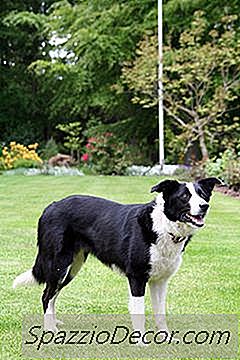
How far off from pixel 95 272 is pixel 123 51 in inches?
663

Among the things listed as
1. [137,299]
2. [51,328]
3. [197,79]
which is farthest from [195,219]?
[197,79]

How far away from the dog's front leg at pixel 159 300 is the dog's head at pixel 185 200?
1.82 ft

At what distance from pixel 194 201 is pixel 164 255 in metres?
0.41

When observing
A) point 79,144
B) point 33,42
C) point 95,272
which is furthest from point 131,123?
point 95,272

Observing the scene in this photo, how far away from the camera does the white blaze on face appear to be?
3.74 m

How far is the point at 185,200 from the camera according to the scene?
3.80 m

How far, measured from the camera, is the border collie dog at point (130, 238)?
3.86 meters

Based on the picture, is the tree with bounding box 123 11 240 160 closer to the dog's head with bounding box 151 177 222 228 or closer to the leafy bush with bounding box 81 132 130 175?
the leafy bush with bounding box 81 132 130 175

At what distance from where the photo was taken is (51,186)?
15.2 m

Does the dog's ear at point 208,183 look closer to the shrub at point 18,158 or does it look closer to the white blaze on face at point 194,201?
the white blaze on face at point 194,201

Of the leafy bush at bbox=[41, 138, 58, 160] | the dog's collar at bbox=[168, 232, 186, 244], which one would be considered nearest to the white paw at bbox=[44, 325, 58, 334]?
the dog's collar at bbox=[168, 232, 186, 244]

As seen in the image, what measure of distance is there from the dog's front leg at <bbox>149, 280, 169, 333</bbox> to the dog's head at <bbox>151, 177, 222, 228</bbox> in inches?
21.9

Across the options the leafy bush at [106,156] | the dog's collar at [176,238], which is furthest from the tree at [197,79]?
the dog's collar at [176,238]

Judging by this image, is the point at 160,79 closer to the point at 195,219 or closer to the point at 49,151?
the point at 49,151
